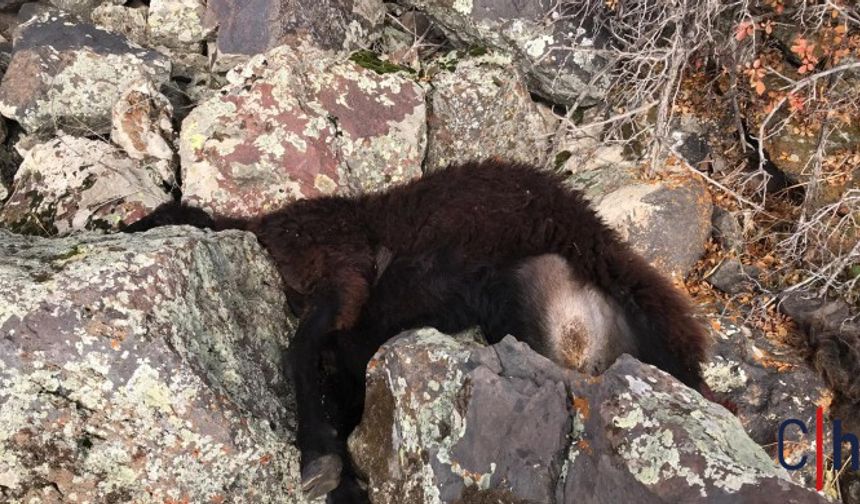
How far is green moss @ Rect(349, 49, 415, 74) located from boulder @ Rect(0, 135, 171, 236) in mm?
1517

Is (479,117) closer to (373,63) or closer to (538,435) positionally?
(373,63)

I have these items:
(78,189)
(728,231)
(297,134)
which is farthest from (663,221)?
(78,189)

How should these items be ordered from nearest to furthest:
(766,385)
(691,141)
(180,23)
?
(766,385)
(691,141)
(180,23)

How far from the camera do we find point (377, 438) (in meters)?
2.91

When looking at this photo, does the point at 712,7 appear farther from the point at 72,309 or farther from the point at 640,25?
the point at 72,309

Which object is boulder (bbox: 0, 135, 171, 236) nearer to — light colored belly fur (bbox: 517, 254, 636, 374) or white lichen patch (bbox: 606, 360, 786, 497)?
light colored belly fur (bbox: 517, 254, 636, 374)

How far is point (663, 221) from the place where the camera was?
470 centimetres

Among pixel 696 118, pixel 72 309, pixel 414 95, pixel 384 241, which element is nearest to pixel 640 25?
pixel 696 118

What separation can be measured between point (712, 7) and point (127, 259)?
12.8 feet

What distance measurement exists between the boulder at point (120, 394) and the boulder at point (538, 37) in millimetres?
3127

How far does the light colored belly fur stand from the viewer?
11.6 feet

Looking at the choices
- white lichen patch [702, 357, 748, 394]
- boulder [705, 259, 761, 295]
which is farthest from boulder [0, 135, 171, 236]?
boulder [705, 259, 761, 295]

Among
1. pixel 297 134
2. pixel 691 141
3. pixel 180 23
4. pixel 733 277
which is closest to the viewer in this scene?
pixel 297 134

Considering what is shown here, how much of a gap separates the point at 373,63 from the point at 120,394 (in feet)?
10.0
